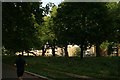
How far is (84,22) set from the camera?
44.9 m

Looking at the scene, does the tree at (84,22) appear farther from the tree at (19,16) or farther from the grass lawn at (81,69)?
the tree at (19,16)

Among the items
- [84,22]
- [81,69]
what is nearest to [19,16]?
[81,69]

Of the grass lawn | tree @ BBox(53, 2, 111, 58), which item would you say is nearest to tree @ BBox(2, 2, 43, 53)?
the grass lawn

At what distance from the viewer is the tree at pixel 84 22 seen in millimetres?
44531

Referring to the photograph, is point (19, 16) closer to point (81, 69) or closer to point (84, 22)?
point (81, 69)

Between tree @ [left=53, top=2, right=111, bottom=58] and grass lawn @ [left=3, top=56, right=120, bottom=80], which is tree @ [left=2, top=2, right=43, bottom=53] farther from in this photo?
tree @ [left=53, top=2, right=111, bottom=58]

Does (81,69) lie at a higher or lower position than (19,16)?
lower

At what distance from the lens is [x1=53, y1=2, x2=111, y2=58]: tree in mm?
44531

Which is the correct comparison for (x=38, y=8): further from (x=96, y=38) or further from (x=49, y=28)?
(x=49, y=28)

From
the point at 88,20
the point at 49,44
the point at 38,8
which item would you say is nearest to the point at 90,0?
the point at 88,20

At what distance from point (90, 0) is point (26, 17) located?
14.7 m

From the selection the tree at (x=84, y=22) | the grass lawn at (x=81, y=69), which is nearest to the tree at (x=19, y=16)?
the grass lawn at (x=81, y=69)

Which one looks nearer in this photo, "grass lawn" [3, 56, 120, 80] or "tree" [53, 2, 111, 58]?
"grass lawn" [3, 56, 120, 80]

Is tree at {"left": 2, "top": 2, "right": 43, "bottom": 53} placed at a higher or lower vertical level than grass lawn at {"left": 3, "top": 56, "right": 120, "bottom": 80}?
higher
